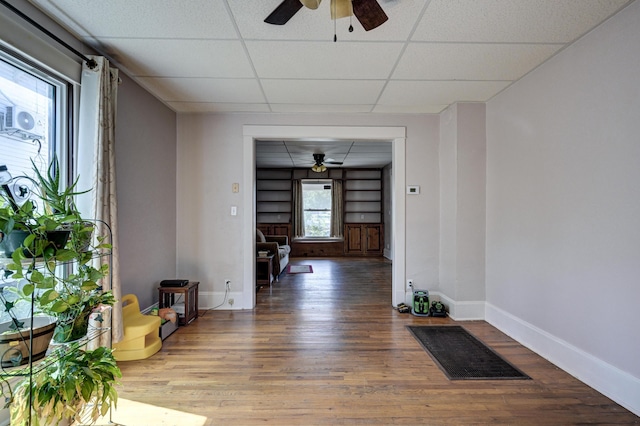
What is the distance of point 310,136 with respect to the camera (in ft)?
12.4

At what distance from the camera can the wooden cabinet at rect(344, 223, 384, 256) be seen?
8.46 meters

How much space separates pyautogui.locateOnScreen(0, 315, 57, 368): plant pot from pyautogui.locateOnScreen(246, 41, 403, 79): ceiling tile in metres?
2.18

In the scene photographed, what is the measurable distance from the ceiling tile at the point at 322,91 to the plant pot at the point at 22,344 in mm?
2460

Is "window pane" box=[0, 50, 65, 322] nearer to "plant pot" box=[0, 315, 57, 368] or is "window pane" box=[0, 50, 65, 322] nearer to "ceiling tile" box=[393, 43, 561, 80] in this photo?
"plant pot" box=[0, 315, 57, 368]

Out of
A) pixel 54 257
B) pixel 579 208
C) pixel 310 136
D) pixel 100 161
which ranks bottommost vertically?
pixel 54 257

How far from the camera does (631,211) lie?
183cm

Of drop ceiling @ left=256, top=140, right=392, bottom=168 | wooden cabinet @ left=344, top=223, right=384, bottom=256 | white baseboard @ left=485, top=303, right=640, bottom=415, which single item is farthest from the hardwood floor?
wooden cabinet @ left=344, top=223, right=384, bottom=256

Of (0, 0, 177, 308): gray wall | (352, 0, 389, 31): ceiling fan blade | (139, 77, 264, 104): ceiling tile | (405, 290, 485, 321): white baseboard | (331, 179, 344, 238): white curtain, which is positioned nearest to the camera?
(352, 0, 389, 31): ceiling fan blade

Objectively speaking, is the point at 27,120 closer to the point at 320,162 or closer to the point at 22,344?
the point at 22,344

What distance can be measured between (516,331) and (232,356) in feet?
8.82

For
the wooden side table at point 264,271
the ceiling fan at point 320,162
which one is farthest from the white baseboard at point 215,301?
the ceiling fan at point 320,162

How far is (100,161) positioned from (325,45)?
1865 mm

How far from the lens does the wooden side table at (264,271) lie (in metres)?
4.96

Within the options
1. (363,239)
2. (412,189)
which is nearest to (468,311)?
(412,189)
